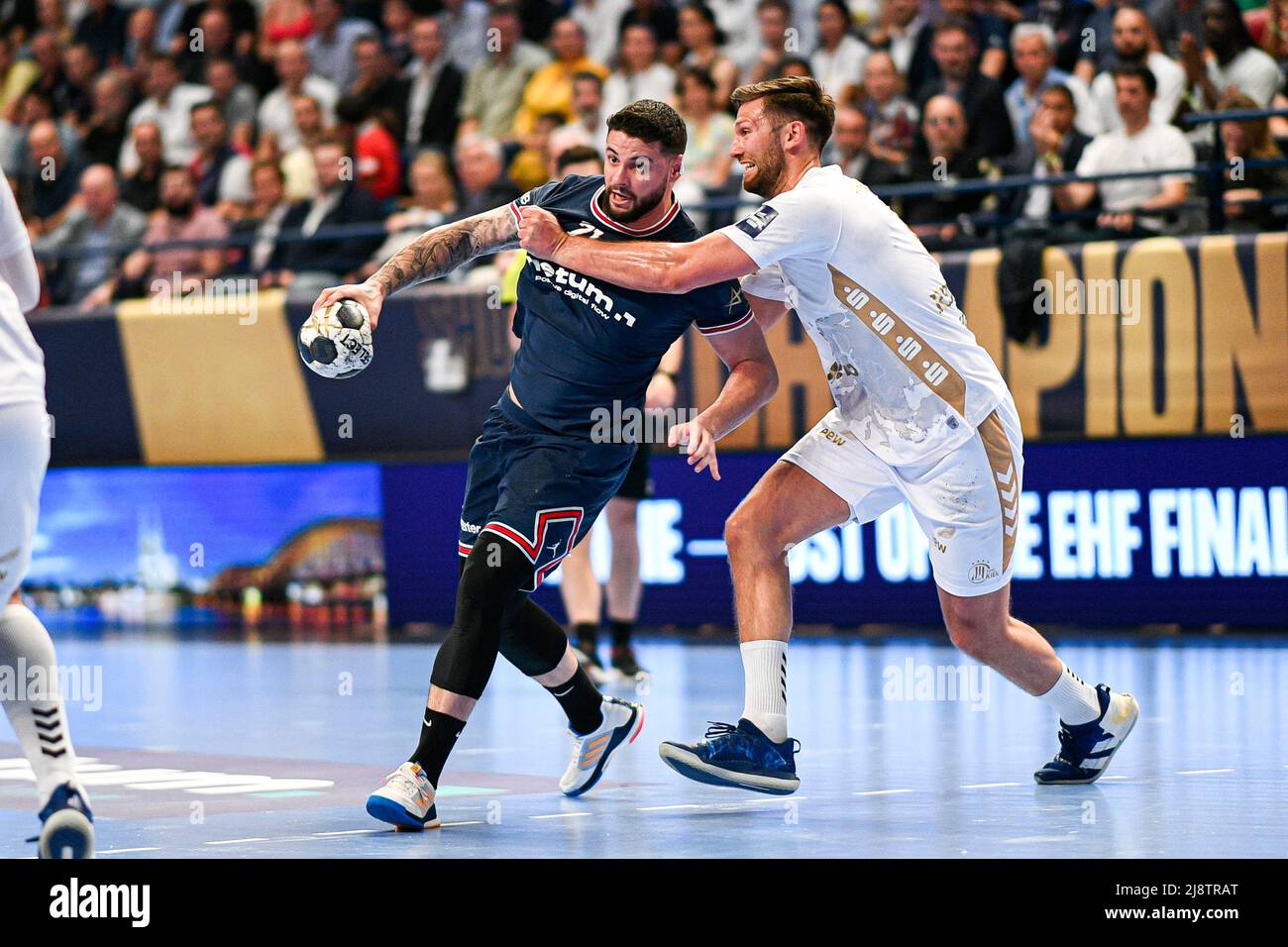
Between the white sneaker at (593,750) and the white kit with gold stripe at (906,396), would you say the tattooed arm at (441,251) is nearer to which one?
the white kit with gold stripe at (906,396)

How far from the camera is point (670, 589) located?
1345 cm

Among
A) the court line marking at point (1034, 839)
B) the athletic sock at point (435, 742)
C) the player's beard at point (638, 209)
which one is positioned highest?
the player's beard at point (638, 209)

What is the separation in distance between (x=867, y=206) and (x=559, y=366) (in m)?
1.14

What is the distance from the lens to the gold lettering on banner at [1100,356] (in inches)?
475

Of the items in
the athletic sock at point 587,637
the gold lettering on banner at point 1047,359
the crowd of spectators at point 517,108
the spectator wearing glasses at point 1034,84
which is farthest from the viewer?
the spectator wearing glasses at point 1034,84

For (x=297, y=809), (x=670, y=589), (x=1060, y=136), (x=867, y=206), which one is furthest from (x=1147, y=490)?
(x=297, y=809)

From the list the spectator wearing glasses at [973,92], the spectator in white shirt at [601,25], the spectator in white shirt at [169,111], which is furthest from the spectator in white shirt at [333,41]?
the spectator wearing glasses at [973,92]

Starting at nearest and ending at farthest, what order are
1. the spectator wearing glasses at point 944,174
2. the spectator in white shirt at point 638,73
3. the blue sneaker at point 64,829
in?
the blue sneaker at point 64,829
the spectator wearing glasses at point 944,174
the spectator in white shirt at point 638,73

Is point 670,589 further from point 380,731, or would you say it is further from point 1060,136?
point 380,731

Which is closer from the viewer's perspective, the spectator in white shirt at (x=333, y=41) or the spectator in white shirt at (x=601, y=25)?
the spectator in white shirt at (x=601, y=25)

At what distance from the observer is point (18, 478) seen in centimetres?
446

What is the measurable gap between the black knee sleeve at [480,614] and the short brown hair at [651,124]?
4.46 ft

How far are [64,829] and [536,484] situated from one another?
1.94m

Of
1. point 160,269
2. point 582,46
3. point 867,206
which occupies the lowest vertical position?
point 867,206
